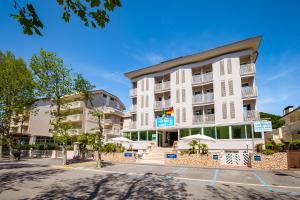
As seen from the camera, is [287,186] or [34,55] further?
[34,55]

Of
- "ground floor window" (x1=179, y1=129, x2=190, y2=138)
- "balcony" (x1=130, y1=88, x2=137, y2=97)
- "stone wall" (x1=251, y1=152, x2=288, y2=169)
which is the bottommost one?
"stone wall" (x1=251, y1=152, x2=288, y2=169)

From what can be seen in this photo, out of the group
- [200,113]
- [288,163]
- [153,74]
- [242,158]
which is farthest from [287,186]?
[153,74]

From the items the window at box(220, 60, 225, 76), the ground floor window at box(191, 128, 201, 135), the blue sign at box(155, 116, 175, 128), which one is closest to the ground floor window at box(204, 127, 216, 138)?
the ground floor window at box(191, 128, 201, 135)

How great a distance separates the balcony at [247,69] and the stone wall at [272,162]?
11.4m

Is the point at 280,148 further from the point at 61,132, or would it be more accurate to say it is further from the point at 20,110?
the point at 20,110

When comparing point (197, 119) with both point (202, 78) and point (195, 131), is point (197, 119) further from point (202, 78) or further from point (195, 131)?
point (202, 78)

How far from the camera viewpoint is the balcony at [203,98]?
26.9m

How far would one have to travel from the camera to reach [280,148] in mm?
16969

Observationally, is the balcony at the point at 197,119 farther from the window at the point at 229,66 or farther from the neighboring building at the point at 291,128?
the neighboring building at the point at 291,128

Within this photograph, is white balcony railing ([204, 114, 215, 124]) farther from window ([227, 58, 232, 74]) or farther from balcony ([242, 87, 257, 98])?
window ([227, 58, 232, 74])

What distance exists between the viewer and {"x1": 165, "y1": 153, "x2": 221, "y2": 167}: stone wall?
18.3m

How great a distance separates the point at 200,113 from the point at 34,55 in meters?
21.6

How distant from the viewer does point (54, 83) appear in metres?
20.1

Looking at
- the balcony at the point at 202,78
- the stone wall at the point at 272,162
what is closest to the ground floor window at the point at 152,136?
the balcony at the point at 202,78
